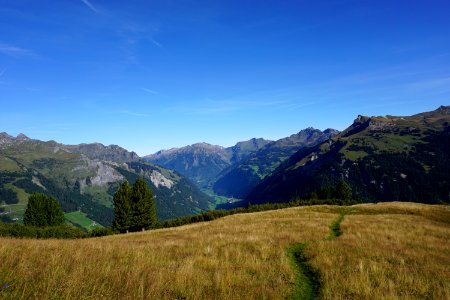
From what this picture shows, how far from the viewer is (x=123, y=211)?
85.9 meters

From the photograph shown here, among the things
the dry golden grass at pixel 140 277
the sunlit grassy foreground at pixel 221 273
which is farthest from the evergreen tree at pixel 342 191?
the dry golden grass at pixel 140 277

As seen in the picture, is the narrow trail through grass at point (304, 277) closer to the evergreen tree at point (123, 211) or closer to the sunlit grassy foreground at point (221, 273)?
the sunlit grassy foreground at point (221, 273)

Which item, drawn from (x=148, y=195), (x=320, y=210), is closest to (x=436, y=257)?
(x=320, y=210)

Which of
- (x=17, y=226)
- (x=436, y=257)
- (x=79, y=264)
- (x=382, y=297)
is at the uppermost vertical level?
(x=79, y=264)

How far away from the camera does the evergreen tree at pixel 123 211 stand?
8538 centimetres

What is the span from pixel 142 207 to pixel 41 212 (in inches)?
1309

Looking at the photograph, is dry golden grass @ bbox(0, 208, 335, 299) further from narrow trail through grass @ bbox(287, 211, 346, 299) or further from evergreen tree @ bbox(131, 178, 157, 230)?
evergreen tree @ bbox(131, 178, 157, 230)

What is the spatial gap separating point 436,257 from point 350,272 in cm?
681

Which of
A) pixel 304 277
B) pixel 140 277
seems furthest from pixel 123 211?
pixel 140 277

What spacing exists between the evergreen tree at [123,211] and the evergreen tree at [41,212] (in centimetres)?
2465

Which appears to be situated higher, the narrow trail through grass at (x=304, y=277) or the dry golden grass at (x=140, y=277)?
the dry golden grass at (x=140, y=277)

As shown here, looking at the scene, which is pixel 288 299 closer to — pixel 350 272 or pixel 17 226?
pixel 350 272

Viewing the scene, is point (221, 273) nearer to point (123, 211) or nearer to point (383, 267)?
point (383, 267)

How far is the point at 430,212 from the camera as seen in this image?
45.8m
